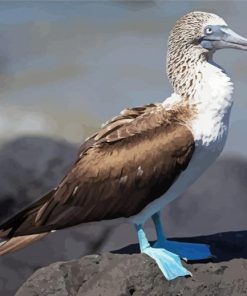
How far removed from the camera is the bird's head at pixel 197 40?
8.70ft

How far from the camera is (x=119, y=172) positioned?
2.61 m

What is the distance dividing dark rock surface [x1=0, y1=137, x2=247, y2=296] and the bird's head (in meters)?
0.98

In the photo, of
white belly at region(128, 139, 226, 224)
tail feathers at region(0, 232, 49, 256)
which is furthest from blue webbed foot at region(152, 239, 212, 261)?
tail feathers at region(0, 232, 49, 256)

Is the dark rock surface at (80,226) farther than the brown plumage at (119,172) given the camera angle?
Yes

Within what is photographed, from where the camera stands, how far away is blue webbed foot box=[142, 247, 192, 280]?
265 cm

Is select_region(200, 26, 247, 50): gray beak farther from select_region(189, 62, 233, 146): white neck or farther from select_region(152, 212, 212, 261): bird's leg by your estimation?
select_region(152, 212, 212, 261): bird's leg

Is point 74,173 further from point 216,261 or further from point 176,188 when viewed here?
point 216,261

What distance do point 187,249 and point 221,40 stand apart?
1.98 feet

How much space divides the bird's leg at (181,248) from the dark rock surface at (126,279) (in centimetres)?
4

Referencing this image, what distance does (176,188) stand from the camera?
2.65 metres

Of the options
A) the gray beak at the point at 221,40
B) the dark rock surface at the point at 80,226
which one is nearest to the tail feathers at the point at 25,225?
the gray beak at the point at 221,40

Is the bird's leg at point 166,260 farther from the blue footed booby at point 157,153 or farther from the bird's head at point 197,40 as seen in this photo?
the bird's head at point 197,40

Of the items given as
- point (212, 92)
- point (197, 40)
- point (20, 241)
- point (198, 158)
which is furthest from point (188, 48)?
point (20, 241)

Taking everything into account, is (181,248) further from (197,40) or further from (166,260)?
(197,40)
